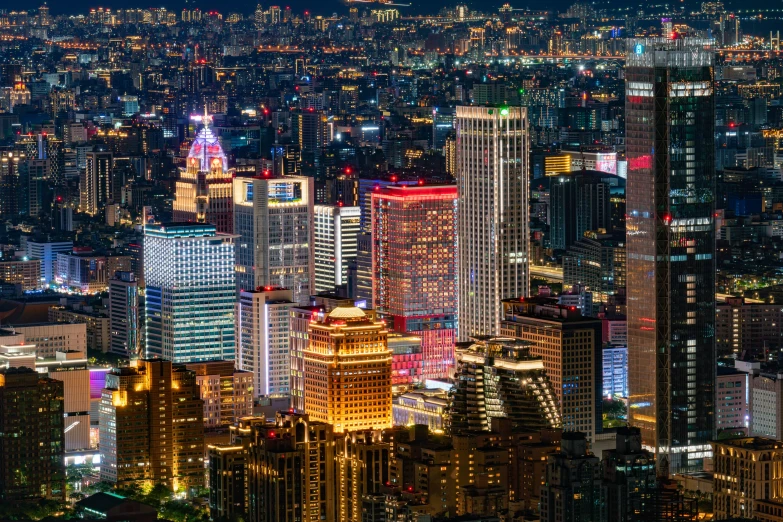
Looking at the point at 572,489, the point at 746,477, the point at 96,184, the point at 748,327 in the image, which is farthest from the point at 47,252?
the point at 572,489

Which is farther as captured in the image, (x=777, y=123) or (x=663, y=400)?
(x=777, y=123)

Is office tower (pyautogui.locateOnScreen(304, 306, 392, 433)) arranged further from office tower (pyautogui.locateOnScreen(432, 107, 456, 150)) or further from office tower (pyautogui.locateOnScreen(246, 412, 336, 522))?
office tower (pyautogui.locateOnScreen(432, 107, 456, 150))

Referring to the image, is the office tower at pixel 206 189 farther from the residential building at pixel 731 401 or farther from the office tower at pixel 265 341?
the residential building at pixel 731 401

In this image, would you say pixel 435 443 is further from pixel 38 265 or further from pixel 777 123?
pixel 777 123

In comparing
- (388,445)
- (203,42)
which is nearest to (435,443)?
(388,445)

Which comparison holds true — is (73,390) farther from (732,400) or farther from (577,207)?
(577,207)

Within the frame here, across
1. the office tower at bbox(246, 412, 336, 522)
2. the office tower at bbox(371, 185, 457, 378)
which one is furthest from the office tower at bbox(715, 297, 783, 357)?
the office tower at bbox(246, 412, 336, 522)
